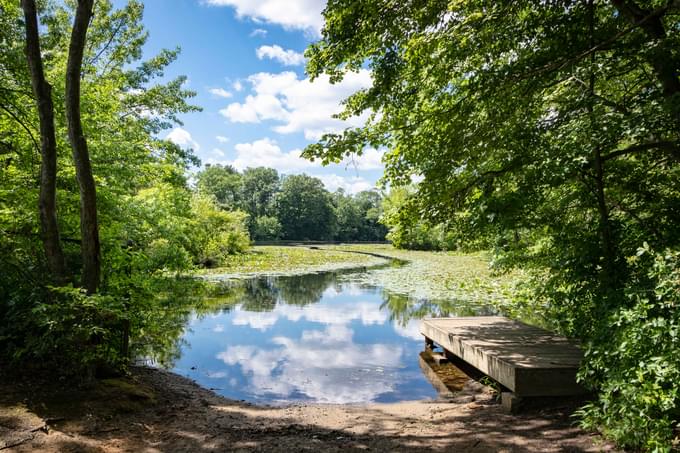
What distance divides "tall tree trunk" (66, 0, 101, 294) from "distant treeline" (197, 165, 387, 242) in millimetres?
73353

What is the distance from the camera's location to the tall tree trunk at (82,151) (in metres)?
4.59

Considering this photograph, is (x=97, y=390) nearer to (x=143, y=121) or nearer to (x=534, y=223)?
(x=534, y=223)

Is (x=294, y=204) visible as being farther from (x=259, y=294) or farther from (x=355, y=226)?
(x=259, y=294)

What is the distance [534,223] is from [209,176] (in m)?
80.7

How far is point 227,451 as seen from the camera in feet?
12.5

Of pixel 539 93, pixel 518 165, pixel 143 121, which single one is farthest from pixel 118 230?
pixel 143 121

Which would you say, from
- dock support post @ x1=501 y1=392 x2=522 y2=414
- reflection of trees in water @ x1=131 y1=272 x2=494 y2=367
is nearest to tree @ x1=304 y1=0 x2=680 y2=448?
dock support post @ x1=501 y1=392 x2=522 y2=414

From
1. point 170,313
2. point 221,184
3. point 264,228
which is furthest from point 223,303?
point 221,184

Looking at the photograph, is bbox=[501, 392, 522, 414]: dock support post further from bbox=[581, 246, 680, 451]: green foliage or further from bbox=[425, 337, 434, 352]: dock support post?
bbox=[425, 337, 434, 352]: dock support post

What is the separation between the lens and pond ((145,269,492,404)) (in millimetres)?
7090

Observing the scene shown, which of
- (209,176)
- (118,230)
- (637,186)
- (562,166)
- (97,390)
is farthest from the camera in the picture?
(209,176)

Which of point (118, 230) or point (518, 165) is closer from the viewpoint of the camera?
point (518, 165)

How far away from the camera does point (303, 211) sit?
273 ft

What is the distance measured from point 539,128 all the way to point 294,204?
79.7m
